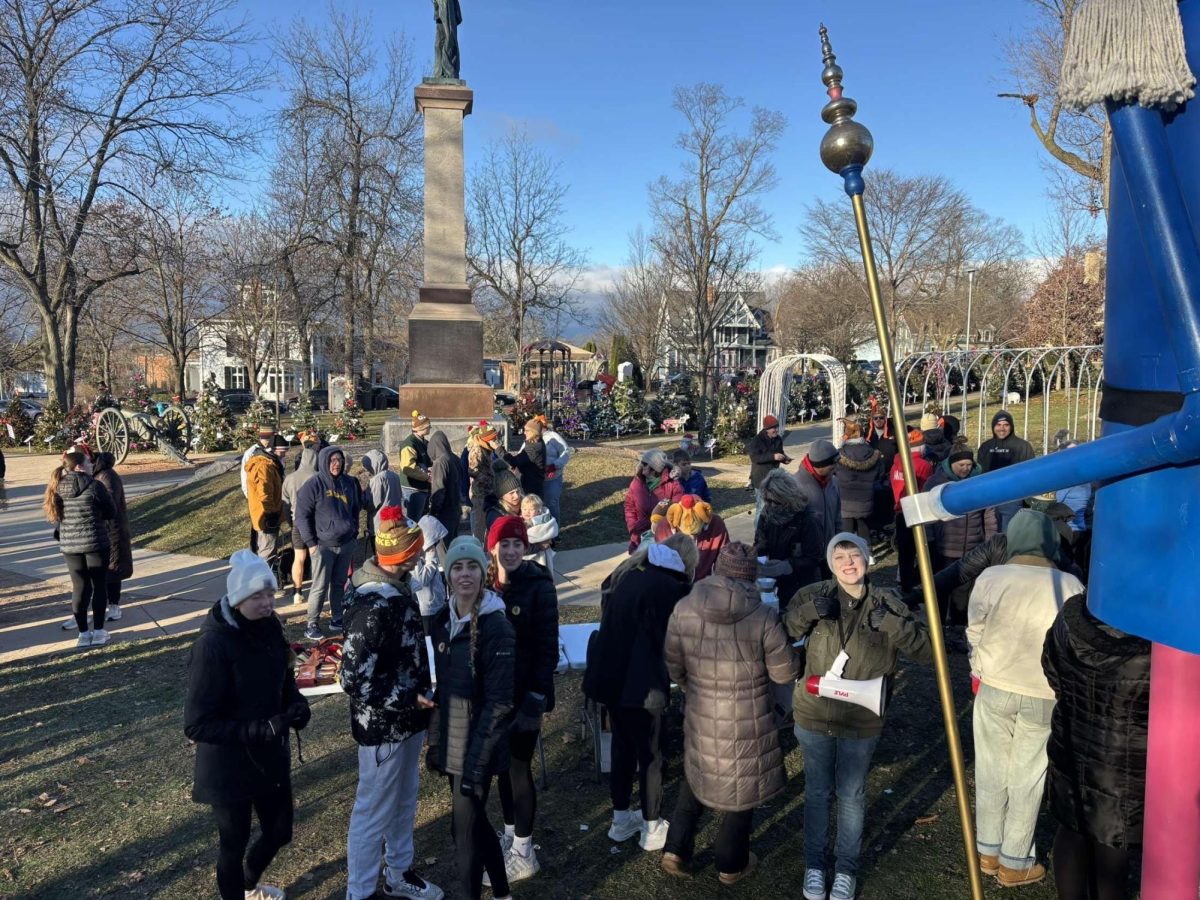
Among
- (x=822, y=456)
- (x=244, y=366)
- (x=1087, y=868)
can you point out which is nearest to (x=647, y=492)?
(x=822, y=456)

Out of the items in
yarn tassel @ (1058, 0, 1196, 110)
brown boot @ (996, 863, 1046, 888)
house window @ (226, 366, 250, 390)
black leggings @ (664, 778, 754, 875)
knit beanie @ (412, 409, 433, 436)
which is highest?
house window @ (226, 366, 250, 390)

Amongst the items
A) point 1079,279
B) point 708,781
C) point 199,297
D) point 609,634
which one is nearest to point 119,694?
point 609,634

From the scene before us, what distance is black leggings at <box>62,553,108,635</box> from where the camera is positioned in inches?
260

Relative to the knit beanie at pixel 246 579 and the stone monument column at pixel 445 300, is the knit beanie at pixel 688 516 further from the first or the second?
the stone monument column at pixel 445 300

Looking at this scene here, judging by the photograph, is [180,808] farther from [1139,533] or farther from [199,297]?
[199,297]

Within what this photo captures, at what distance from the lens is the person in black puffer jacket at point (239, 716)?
315 centimetres

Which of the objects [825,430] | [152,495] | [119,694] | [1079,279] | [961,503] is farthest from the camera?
[825,430]

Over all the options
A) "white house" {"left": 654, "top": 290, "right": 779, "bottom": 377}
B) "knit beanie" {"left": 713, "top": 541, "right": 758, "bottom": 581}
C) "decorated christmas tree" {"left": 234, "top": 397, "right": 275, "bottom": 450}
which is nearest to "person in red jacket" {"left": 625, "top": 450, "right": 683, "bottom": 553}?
"knit beanie" {"left": 713, "top": 541, "right": 758, "bottom": 581}

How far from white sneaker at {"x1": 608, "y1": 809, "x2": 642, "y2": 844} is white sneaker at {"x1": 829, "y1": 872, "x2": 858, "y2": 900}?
97 centimetres

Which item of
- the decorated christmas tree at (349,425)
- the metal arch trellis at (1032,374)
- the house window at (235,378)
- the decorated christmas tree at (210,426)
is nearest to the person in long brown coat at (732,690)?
the metal arch trellis at (1032,374)

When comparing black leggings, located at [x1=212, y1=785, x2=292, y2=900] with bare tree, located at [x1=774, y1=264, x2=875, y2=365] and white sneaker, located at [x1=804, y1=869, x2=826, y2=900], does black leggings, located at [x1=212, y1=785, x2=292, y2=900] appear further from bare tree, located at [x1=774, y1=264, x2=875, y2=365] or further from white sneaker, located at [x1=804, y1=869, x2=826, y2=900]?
bare tree, located at [x1=774, y1=264, x2=875, y2=365]

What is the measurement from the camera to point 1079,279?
2373 cm

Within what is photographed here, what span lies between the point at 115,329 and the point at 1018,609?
36.3 meters

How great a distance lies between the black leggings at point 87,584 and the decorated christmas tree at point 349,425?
11.1m
